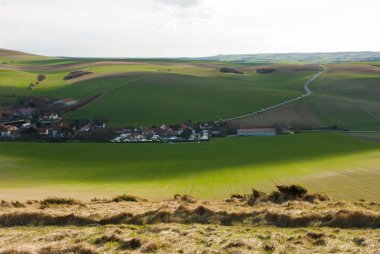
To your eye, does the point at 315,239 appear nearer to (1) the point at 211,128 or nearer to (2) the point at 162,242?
(2) the point at 162,242

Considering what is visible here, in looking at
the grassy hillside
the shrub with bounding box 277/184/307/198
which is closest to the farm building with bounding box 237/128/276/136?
the grassy hillside

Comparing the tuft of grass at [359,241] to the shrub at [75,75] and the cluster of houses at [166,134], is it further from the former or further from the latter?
the shrub at [75,75]

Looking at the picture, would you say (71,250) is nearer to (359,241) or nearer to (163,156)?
(359,241)

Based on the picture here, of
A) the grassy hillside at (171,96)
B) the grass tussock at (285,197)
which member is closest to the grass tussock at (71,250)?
the grass tussock at (285,197)

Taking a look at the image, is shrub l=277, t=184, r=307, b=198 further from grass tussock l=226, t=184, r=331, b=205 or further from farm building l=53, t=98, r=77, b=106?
farm building l=53, t=98, r=77, b=106

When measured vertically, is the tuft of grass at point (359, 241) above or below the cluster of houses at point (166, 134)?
above

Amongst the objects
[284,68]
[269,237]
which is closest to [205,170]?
[269,237]

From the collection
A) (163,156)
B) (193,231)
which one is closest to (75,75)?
(163,156)

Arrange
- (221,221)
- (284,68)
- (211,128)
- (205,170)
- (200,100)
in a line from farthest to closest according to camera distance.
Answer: (284,68) < (200,100) < (211,128) < (205,170) < (221,221)
